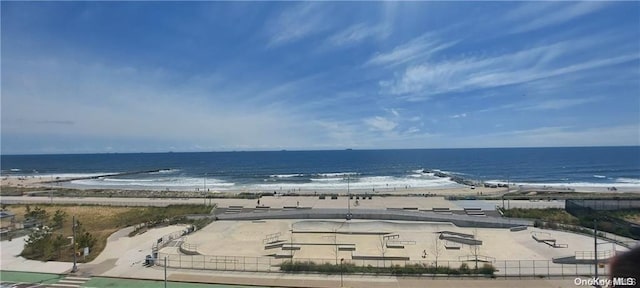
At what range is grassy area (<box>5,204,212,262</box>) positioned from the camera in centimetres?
2984

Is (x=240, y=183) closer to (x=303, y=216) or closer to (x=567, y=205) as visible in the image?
(x=303, y=216)

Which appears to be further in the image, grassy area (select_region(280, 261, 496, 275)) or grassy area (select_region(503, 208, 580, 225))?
grassy area (select_region(503, 208, 580, 225))

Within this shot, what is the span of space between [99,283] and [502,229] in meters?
29.3

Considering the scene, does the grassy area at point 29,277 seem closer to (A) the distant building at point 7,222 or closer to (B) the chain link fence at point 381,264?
(B) the chain link fence at point 381,264

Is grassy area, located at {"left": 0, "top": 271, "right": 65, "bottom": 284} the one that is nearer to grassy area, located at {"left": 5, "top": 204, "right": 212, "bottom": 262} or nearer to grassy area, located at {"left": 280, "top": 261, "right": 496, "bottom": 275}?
grassy area, located at {"left": 5, "top": 204, "right": 212, "bottom": 262}

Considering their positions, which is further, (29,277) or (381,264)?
(381,264)

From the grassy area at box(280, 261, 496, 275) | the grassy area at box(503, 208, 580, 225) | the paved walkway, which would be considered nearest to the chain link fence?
the grassy area at box(280, 261, 496, 275)

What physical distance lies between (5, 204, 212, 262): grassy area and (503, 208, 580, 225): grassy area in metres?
31.1

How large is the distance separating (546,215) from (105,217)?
1716 inches

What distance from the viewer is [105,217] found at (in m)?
39.2

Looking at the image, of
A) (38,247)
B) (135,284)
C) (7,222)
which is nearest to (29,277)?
(38,247)

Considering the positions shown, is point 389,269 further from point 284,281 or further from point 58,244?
point 58,244

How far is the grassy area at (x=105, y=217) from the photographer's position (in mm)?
29842

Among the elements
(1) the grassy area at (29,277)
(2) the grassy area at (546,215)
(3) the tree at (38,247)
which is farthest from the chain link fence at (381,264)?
(2) the grassy area at (546,215)
